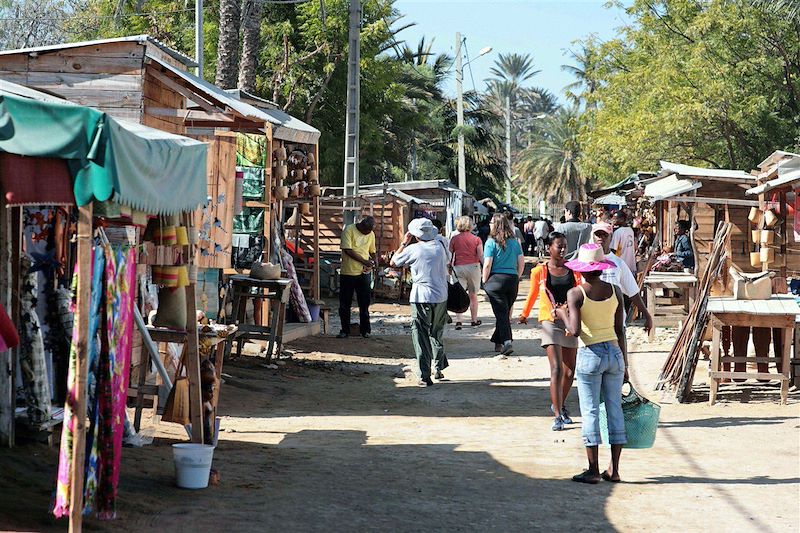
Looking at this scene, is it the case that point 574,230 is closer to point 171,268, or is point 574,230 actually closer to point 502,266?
point 502,266

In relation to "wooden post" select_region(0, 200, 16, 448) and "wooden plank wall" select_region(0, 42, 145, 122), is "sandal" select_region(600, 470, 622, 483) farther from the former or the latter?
"wooden plank wall" select_region(0, 42, 145, 122)

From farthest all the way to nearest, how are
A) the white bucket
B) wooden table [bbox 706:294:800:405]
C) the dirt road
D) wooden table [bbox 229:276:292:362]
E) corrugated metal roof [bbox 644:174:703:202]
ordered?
corrugated metal roof [bbox 644:174:703:202]
wooden table [bbox 229:276:292:362]
wooden table [bbox 706:294:800:405]
the white bucket
the dirt road

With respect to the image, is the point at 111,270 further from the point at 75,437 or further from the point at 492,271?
the point at 492,271

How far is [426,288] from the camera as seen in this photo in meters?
13.5

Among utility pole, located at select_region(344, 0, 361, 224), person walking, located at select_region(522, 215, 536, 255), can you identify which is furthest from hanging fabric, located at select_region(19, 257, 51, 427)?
person walking, located at select_region(522, 215, 536, 255)

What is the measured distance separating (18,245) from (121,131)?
2708mm

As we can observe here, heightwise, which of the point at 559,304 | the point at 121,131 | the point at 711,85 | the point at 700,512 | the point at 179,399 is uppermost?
the point at 711,85

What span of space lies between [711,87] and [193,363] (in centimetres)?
2458

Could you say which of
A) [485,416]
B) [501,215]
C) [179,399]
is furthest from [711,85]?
[179,399]

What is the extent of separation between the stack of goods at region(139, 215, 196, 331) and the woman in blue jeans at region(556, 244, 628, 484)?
2.83 meters

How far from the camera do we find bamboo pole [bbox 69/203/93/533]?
5773mm

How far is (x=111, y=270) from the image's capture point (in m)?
6.47

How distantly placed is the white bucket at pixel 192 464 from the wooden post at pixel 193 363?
31 cm

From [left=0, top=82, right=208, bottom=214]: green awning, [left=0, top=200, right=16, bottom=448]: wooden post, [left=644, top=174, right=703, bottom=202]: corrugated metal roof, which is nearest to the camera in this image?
[left=0, top=82, right=208, bottom=214]: green awning
